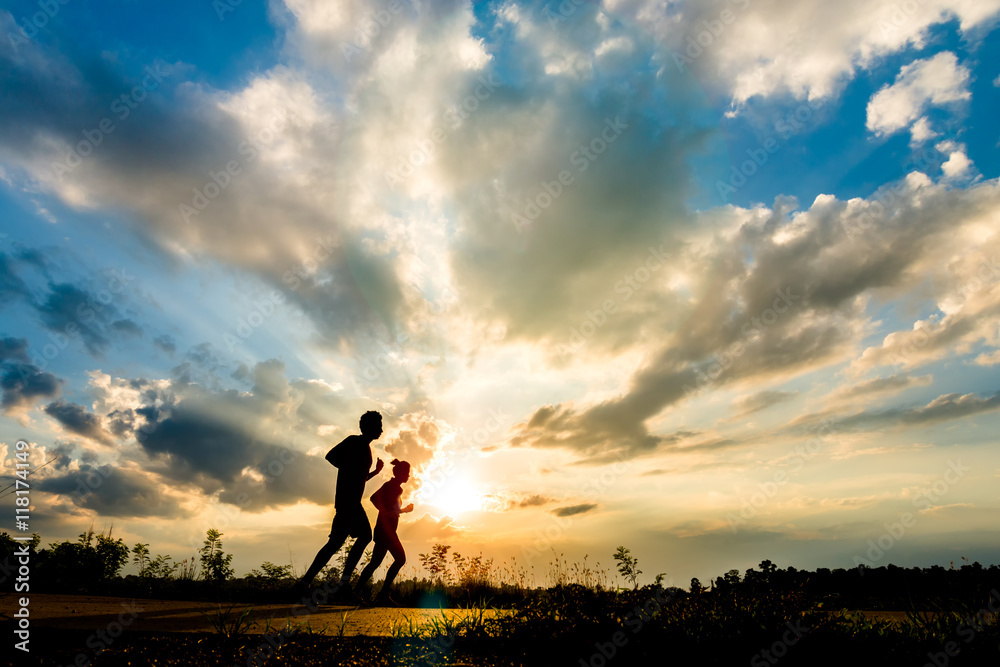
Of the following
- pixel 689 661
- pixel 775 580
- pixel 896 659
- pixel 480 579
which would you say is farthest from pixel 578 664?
pixel 480 579

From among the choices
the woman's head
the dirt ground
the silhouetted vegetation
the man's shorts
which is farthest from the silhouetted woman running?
the silhouetted vegetation

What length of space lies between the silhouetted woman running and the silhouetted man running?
46cm

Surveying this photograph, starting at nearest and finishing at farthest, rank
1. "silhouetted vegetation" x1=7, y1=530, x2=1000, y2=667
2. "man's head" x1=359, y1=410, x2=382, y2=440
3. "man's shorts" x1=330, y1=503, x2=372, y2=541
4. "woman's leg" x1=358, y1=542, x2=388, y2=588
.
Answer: "silhouetted vegetation" x1=7, y1=530, x2=1000, y2=667 < "man's shorts" x1=330, y1=503, x2=372, y2=541 < "woman's leg" x1=358, y1=542, x2=388, y2=588 < "man's head" x1=359, y1=410, x2=382, y2=440

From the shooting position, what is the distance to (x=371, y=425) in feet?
26.2

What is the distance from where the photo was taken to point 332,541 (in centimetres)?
716

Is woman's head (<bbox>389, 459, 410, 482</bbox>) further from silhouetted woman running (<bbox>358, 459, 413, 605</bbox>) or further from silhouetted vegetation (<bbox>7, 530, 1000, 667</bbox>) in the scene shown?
silhouetted vegetation (<bbox>7, 530, 1000, 667</bbox>)

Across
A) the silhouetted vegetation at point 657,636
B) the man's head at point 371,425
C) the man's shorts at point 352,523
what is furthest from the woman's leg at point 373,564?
the silhouetted vegetation at point 657,636

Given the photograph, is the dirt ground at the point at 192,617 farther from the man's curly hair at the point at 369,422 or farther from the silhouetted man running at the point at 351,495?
the man's curly hair at the point at 369,422

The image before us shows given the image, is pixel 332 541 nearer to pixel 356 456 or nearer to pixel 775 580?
pixel 356 456

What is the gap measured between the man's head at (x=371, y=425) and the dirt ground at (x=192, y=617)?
2458 mm

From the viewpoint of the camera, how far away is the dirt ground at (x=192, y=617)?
165 inches

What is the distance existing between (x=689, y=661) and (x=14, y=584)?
7.33 metres

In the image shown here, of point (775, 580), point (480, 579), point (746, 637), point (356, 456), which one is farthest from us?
point (480, 579)

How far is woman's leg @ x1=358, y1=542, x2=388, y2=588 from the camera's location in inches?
307
